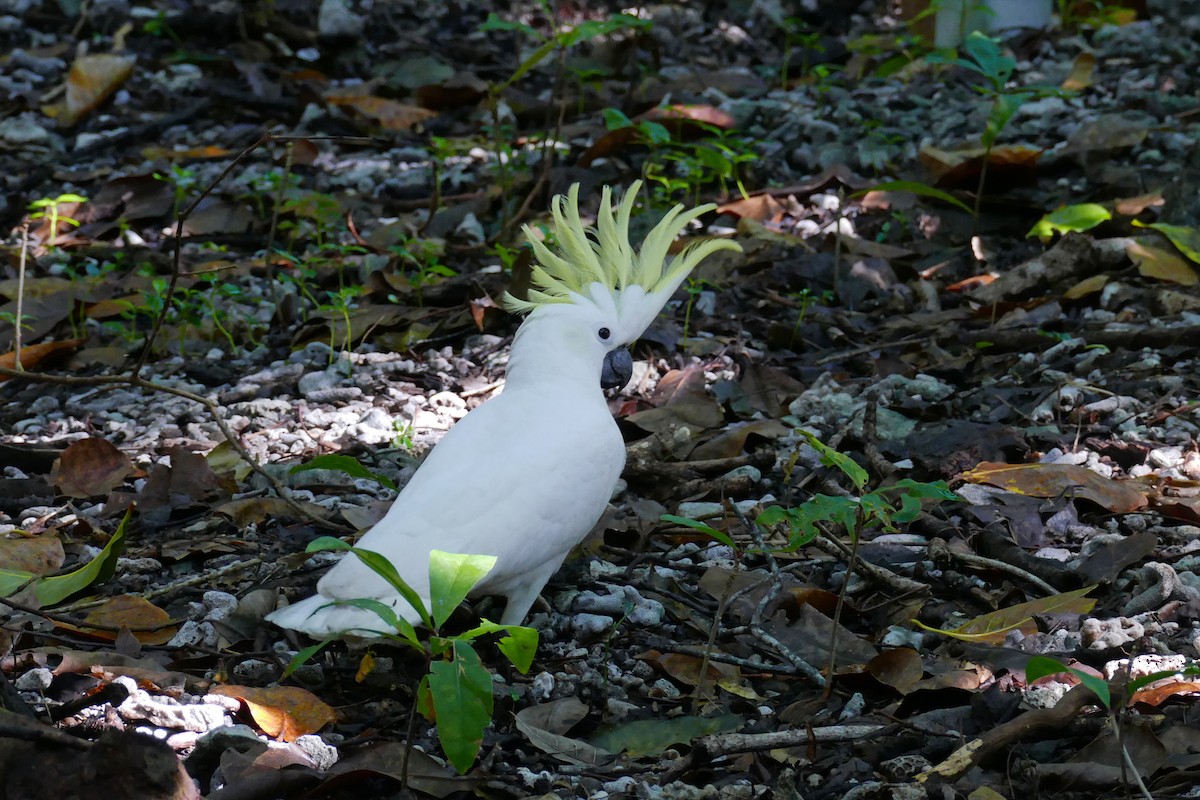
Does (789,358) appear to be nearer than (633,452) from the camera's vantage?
No

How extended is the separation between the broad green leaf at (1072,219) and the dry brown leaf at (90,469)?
348cm

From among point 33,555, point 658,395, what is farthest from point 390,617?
point 658,395

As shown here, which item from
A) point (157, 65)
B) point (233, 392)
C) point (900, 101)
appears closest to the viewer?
point (233, 392)

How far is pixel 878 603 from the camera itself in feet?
9.84

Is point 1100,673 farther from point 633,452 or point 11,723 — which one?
point 11,723

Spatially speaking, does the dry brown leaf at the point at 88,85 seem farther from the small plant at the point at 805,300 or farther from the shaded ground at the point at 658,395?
the small plant at the point at 805,300

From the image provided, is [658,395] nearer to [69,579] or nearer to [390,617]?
[69,579]

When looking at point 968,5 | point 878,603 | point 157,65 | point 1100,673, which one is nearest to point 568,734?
point 878,603

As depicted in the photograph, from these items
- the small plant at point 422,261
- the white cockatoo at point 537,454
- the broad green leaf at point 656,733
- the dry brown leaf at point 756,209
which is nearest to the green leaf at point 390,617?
the white cockatoo at point 537,454

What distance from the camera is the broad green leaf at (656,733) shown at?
252cm

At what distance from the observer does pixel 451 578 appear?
2283mm

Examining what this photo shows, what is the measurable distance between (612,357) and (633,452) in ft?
1.50

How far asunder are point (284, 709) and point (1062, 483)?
2.10 metres

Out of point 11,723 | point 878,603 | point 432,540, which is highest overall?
point 11,723
